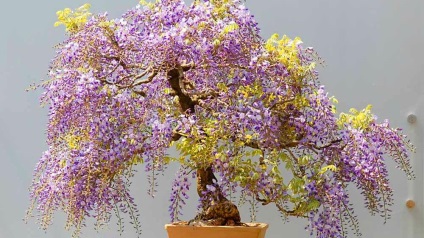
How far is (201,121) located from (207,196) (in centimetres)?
29

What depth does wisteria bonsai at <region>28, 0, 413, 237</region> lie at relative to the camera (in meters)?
3.25

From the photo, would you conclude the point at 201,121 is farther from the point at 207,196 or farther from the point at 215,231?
the point at 215,231

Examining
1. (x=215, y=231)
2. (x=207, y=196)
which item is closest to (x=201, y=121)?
(x=207, y=196)

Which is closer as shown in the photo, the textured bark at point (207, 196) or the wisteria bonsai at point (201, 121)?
the wisteria bonsai at point (201, 121)

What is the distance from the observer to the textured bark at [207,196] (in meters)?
3.37

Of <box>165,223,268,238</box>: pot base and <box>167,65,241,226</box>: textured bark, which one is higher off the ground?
<box>167,65,241,226</box>: textured bark

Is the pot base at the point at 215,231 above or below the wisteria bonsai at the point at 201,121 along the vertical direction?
below

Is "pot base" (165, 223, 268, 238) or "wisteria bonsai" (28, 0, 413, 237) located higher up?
"wisteria bonsai" (28, 0, 413, 237)

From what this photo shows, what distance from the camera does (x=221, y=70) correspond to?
136 inches

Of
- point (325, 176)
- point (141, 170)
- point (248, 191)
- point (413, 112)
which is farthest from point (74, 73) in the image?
point (413, 112)

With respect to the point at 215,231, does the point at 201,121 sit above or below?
above

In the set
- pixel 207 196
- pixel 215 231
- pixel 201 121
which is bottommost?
pixel 215 231

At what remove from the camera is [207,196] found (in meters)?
3.44

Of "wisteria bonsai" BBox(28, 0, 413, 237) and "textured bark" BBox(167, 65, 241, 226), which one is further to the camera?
"textured bark" BBox(167, 65, 241, 226)
